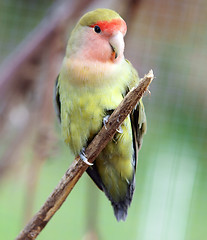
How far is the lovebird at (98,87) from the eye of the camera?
0.81m

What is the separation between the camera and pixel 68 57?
0.86m

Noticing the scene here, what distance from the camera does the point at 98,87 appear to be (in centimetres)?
82

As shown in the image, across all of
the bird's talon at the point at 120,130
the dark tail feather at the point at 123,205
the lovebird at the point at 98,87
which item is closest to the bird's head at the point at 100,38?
the lovebird at the point at 98,87

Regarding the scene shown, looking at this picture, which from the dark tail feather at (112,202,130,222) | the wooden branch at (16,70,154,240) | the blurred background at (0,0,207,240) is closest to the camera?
the wooden branch at (16,70,154,240)

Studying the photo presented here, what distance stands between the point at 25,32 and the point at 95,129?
4.20 ft

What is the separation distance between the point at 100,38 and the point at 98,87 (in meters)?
0.10

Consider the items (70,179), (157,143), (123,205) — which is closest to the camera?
(70,179)

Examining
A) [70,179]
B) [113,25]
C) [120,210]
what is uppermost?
[113,25]

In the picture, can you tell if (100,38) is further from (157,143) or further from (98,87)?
(157,143)

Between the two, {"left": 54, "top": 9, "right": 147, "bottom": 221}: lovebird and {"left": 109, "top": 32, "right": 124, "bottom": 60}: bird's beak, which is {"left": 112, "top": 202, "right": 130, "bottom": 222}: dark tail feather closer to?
{"left": 54, "top": 9, "right": 147, "bottom": 221}: lovebird

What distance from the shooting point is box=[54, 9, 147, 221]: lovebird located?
0.81 metres

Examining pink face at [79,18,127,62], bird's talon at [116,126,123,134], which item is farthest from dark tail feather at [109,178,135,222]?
pink face at [79,18,127,62]

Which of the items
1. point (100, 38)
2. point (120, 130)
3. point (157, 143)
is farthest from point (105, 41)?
point (157, 143)

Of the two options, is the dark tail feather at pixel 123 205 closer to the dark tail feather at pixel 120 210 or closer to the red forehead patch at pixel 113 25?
the dark tail feather at pixel 120 210
